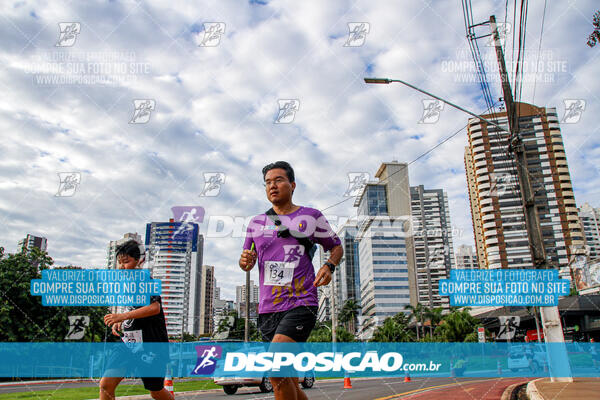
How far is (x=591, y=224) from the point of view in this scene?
13575 cm

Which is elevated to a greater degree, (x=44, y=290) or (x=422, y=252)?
(x=422, y=252)

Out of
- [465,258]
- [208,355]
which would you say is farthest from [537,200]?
[208,355]

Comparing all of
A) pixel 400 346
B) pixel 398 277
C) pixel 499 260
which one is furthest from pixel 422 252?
pixel 400 346

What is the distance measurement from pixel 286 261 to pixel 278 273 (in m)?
0.11

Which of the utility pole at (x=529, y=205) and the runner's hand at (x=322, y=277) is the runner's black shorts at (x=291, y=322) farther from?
the utility pole at (x=529, y=205)

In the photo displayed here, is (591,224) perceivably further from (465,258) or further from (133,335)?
(133,335)

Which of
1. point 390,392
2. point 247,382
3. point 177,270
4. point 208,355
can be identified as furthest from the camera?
point 177,270

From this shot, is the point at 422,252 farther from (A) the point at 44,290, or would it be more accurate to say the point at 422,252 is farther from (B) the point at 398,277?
(A) the point at 44,290

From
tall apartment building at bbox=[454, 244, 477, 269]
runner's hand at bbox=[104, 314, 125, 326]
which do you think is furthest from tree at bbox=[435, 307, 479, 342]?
tall apartment building at bbox=[454, 244, 477, 269]

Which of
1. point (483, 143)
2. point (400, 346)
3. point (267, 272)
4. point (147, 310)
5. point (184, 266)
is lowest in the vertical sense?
point (400, 346)

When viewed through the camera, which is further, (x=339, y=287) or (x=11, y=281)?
(x=339, y=287)

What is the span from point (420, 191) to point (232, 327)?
127m

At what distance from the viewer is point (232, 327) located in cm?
7000

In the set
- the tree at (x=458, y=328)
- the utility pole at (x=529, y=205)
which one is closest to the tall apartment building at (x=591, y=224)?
the tree at (x=458, y=328)
